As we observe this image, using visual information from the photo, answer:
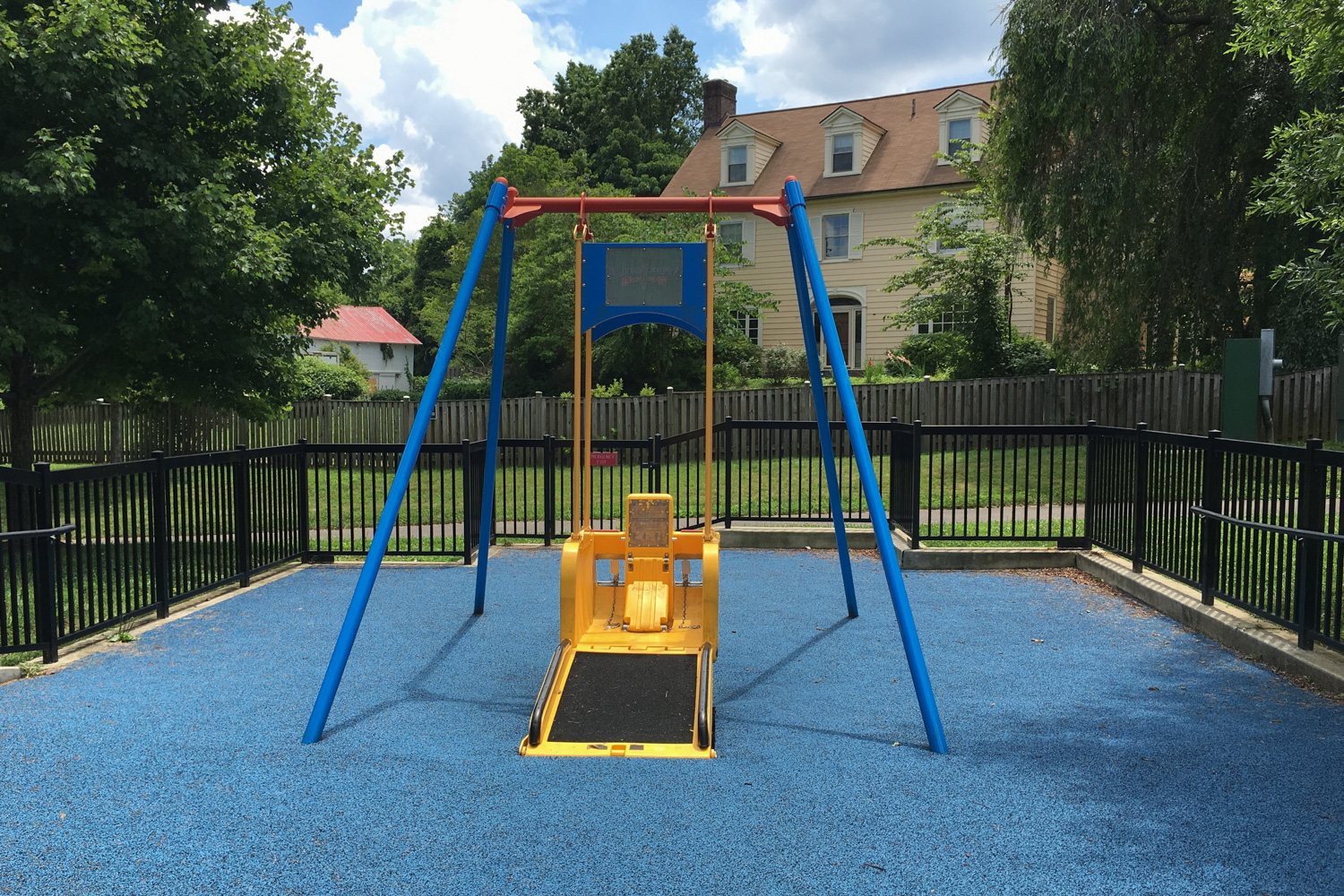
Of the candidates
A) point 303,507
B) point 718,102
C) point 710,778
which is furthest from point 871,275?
point 710,778

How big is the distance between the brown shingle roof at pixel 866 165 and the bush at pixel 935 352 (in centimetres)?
578

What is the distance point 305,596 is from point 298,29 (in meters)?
6.97

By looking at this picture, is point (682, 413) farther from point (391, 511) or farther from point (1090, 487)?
point (391, 511)

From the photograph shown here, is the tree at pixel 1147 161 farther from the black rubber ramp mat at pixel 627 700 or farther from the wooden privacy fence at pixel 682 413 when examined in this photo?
the black rubber ramp mat at pixel 627 700

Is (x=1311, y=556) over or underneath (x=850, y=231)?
underneath

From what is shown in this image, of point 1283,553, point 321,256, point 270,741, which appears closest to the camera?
point 270,741

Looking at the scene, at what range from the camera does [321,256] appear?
1016cm

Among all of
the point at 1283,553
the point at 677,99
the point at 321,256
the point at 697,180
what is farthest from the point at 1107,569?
the point at 677,99

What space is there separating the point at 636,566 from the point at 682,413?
511 inches

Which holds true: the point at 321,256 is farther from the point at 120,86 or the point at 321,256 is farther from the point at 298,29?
the point at 298,29

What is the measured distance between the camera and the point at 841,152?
2964 cm

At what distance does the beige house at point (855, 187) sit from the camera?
2752 centimetres

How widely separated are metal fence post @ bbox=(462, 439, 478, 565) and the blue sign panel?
3694 millimetres

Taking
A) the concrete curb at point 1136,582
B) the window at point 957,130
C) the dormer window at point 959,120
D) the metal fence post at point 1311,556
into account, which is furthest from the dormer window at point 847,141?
the metal fence post at point 1311,556
